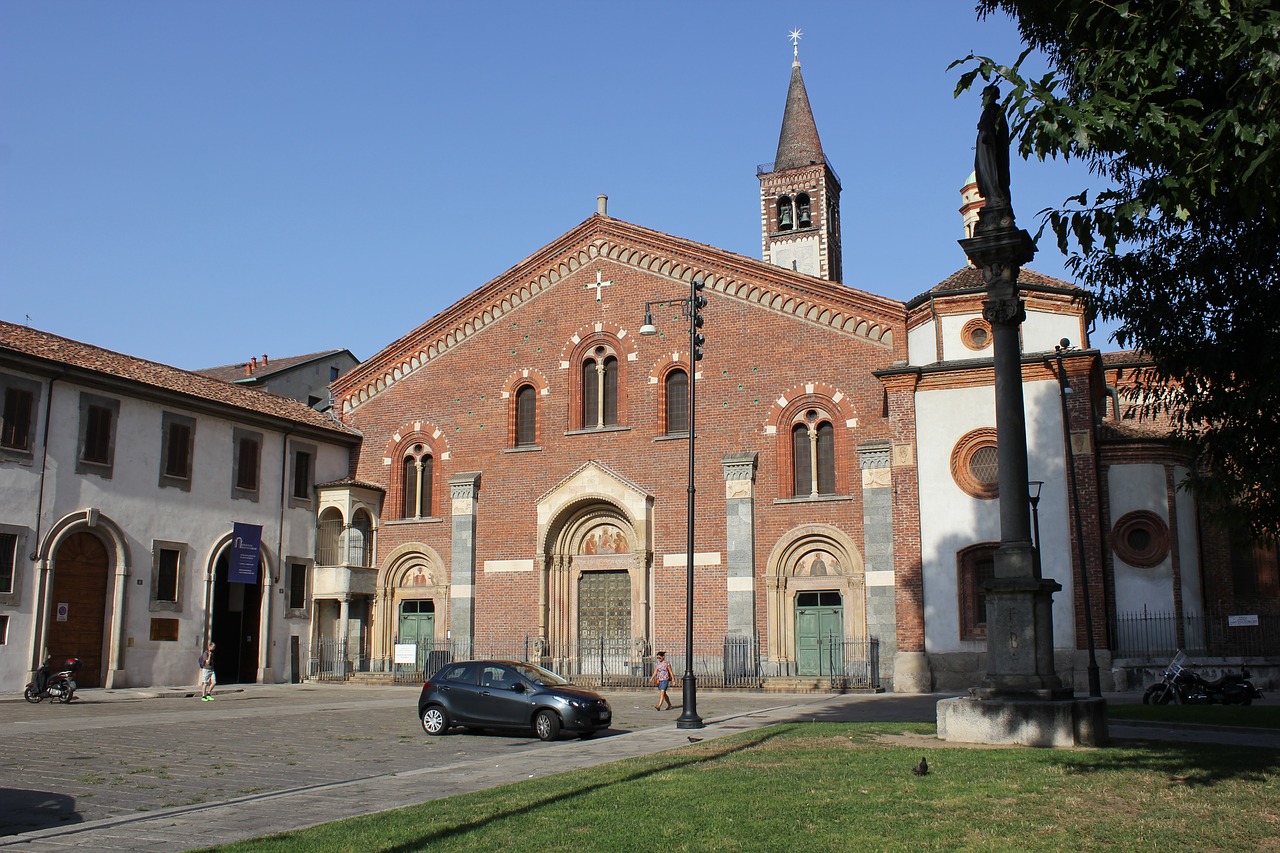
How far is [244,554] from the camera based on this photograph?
32875mm

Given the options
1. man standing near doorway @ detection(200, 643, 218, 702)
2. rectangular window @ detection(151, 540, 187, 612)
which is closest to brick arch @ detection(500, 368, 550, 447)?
rectangular window @ detection(151, 540, 187, 612)

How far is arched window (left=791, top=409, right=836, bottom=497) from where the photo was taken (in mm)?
31031

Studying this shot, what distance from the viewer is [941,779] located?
1093cm

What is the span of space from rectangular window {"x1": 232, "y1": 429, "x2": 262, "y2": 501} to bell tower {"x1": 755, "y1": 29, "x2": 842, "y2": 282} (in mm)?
29090

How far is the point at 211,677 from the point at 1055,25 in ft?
79.8

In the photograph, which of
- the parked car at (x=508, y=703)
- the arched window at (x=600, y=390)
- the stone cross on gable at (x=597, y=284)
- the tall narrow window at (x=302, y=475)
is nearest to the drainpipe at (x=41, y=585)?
the tall narrow window at (x=302, y=475)

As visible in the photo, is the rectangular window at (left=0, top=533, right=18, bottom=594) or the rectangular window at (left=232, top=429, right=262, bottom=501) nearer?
the rectangular window at (left=0, top=533, right=18, bottom=594)

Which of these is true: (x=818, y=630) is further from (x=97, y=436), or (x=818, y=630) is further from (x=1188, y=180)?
(x=1188, y=180)

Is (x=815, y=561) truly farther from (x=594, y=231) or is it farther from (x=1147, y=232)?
(x=1147, y=232)

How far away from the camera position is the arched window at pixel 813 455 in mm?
31031

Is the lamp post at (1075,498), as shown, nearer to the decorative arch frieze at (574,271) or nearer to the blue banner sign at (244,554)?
the decorative arch frieze at (574,271)

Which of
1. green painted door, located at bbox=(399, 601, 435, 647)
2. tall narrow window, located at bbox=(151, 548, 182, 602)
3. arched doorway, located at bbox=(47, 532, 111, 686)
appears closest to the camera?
arched doorway, located at bbox=(47, 532, 111, 686)

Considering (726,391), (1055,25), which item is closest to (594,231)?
(726,391)

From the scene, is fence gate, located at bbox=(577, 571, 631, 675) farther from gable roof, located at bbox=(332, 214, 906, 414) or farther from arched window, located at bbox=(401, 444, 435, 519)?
gable roof, located at bbox=(332, 214, 906, 414)
